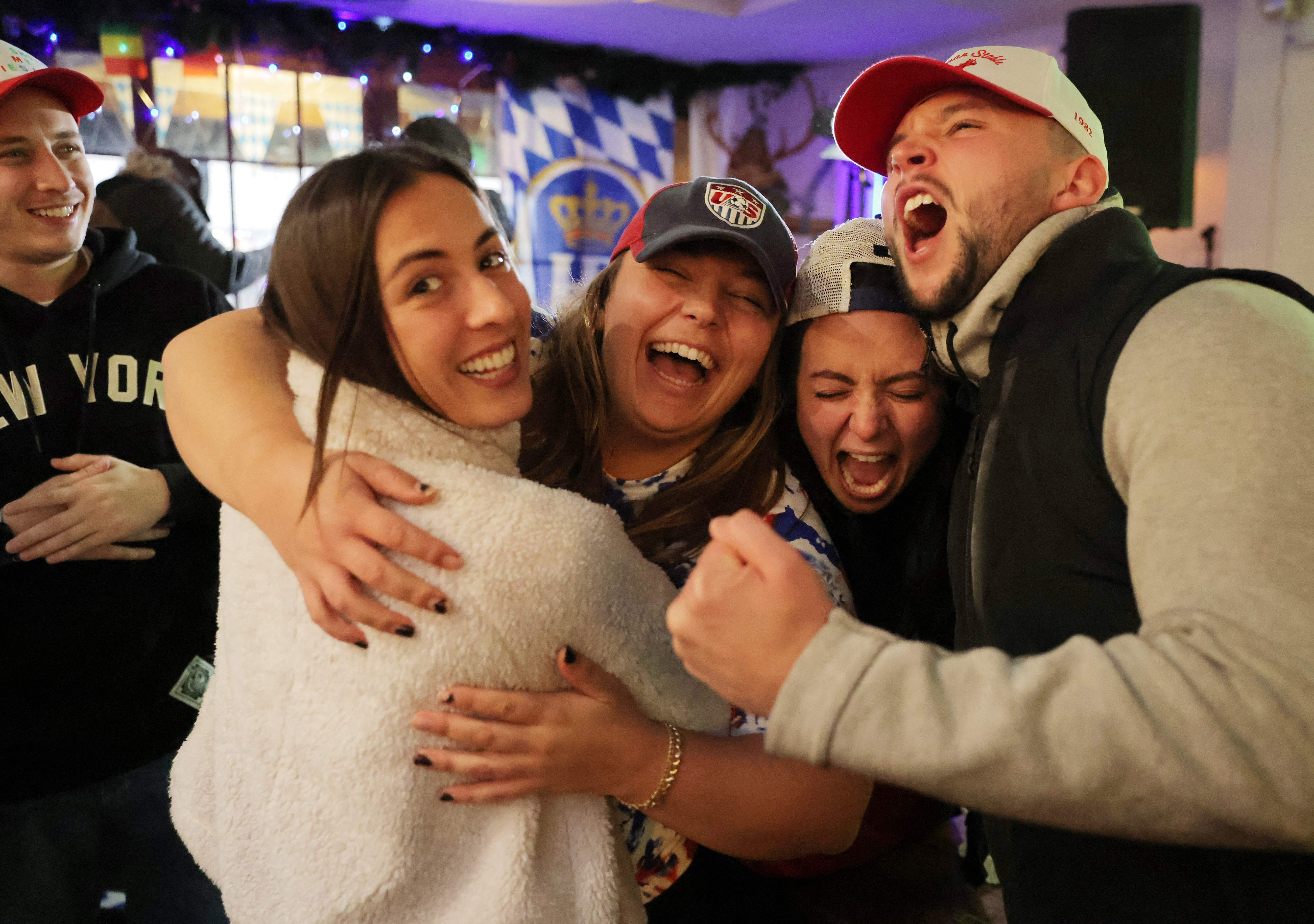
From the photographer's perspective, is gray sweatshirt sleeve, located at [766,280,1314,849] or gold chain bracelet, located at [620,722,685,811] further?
gold chain bracelet, located at [620,722,685,811]

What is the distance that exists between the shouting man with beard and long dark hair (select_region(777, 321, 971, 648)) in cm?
37

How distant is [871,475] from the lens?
1.68 metres

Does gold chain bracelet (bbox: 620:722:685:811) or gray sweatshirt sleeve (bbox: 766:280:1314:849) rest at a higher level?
gray sweatshirt sleeve (bbox: 766:280:1314:849)

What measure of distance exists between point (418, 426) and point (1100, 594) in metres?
0.81

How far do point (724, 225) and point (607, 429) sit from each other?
457 millimetres

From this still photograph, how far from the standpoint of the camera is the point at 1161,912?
955 mm

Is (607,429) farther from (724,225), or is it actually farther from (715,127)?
(715,127)

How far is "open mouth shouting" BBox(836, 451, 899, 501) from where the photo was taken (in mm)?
1675

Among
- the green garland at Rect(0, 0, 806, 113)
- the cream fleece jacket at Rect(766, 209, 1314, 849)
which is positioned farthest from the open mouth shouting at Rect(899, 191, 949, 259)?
the green garland at Rect(0, 0, 806, 113)

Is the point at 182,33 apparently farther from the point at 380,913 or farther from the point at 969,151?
the point at 380,913

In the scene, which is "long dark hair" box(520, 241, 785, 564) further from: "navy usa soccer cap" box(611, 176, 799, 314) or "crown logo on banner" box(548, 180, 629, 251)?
"crown logo on banner" box(548, 180, 629, 251)

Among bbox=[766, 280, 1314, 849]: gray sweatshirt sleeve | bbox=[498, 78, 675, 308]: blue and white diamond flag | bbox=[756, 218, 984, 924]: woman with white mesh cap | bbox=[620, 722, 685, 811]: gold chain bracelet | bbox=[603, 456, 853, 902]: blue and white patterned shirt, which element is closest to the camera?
bbox=[766, 280, 1314, 849]: gray sweatshirt sleeve

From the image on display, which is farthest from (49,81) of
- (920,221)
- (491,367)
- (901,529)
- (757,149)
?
Result: (757,149)

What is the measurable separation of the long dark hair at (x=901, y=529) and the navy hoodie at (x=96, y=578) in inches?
48.3
